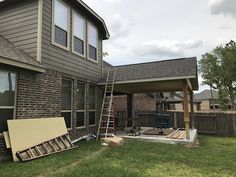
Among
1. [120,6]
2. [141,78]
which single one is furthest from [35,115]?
[120,6]

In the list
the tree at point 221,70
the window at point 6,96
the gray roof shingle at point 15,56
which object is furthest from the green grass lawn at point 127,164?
the tree at point 221,70

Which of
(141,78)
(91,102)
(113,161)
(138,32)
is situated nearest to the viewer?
(113,161)

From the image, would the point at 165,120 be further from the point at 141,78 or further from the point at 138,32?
the point at 138,32

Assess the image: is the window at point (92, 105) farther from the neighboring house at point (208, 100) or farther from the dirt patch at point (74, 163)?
the neighboring house at point (208, 100)

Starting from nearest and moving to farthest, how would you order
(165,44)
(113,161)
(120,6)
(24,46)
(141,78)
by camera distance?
(113,161)
(24,46)
(141,78)
(120,6)
(165,44)

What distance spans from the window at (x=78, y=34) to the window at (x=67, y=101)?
152 cm

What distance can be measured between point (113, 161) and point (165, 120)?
5712 mm

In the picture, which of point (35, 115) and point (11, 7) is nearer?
point (35, 115)

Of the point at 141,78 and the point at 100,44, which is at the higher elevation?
the point at 100,44

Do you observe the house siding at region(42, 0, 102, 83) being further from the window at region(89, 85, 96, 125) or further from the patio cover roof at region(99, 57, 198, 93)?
the patio cover roof at region(99, 57, 198, 93)

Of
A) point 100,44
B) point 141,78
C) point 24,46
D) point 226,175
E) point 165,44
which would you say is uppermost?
point 165,44

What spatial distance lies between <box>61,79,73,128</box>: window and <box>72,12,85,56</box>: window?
60.0 inches

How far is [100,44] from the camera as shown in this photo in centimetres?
1162

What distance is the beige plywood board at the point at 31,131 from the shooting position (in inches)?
239
